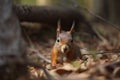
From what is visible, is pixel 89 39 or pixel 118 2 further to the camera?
pixel 118 2

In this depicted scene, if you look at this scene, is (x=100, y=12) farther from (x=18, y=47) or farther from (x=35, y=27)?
(x=18, y=47)

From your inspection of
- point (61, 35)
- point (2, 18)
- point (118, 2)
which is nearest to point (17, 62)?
point (2, 18)

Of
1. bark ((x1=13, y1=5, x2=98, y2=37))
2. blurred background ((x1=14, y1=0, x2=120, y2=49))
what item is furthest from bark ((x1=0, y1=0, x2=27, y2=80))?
blurred background ((x1=14, y1=0, x2=120, y2=49))

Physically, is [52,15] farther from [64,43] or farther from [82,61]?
[82,61]

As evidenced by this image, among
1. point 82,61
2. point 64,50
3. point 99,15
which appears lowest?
point 82,61

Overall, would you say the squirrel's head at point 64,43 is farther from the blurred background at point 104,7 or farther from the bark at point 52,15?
the blurred background at point 104,7

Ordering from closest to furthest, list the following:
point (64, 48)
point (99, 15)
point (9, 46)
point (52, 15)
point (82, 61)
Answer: point (9, 46) < point (82, 61) < point (64, 48) < point (52, 15) < point (99, 15)

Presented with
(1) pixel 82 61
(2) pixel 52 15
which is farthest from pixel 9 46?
(2) pixel 52 15

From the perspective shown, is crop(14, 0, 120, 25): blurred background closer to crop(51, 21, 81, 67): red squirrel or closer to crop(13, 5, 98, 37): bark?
crop(13, 5, 98, 37): bark
